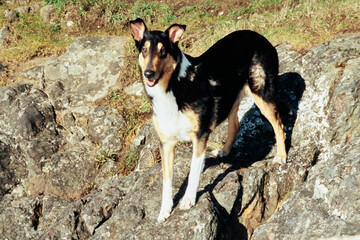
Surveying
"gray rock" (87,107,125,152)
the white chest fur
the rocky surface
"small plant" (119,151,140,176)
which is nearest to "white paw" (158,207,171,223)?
the rocky surface

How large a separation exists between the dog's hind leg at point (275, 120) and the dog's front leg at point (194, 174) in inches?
46.2

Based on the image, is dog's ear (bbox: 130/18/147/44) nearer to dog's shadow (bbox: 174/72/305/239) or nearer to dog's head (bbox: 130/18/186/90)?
dog's head (bbox: 130/18/186/90)

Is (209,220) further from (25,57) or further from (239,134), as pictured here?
(25,57)

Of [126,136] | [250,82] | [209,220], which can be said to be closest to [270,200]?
[209,220]

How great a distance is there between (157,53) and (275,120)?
6.97ft

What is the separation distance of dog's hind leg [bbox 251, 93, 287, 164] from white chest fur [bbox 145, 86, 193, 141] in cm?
130

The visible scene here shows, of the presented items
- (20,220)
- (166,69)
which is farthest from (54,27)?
(166,69)

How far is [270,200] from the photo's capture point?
4.86 metres

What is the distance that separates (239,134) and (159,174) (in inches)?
60.7

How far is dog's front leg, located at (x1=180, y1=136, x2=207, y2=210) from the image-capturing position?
423 centimetres

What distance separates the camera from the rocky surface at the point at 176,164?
4078mm

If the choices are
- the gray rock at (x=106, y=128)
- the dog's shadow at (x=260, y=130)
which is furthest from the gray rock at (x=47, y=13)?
the dog's shadow at (x=260, y=130)

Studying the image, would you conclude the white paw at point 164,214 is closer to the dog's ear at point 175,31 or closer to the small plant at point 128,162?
the dog's ear at point 175,31

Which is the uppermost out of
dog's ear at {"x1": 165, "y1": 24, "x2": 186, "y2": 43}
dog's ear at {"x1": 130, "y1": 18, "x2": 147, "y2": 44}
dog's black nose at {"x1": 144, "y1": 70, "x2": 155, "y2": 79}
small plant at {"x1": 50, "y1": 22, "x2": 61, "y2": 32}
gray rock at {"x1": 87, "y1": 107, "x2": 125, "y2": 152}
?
dog's ear at {"x1": 130, "y1": 18, "x2": 147, "y2": 44}
